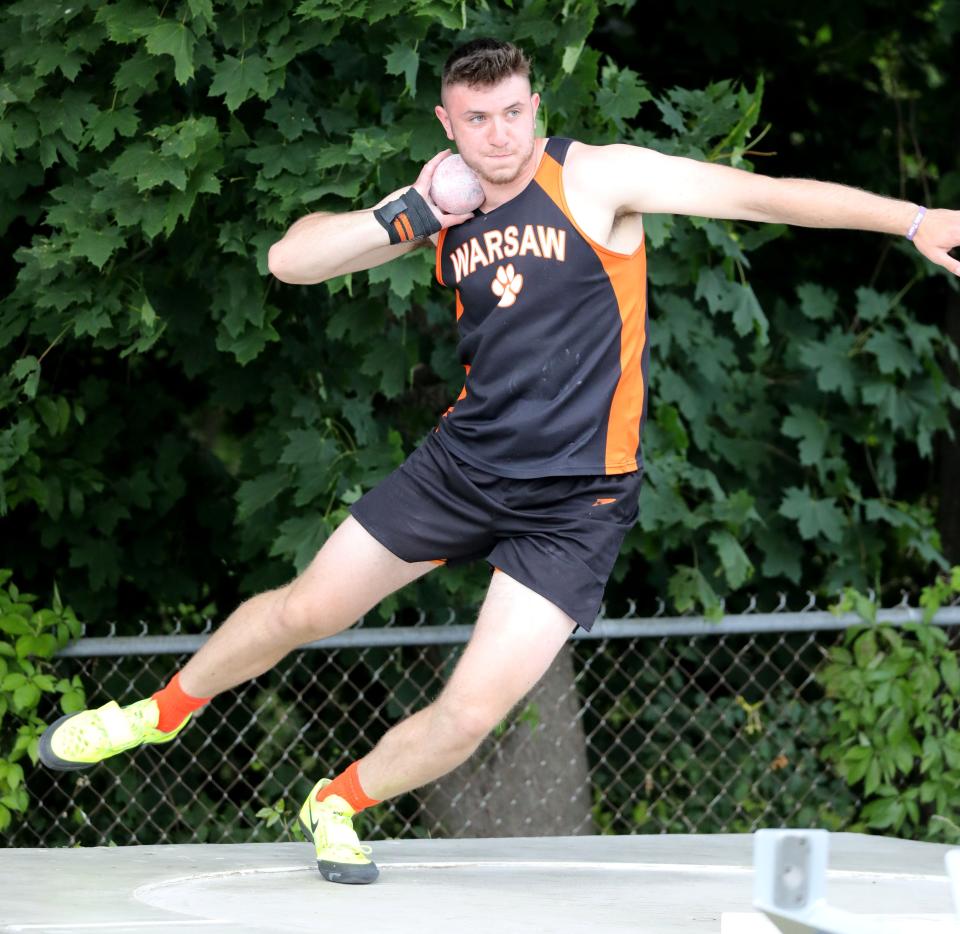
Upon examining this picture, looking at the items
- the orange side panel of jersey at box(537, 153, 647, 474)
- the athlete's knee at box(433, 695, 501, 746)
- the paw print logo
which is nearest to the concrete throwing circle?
the athlete's knee at box(433, 695, 501, 746)

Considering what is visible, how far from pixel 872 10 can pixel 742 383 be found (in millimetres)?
1906

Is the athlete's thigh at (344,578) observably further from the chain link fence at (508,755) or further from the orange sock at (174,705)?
the chain link fence at (508,755)

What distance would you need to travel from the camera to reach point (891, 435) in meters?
5.14

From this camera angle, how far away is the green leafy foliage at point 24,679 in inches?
166

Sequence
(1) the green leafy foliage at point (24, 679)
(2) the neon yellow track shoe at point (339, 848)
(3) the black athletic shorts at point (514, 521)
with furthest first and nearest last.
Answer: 1. (1) the green leafy foliage at point (24, 679)
2. (2) the neon yellow track shoe at point (339, 848)
3. (3) the black athletic shorts at point (514, 521)

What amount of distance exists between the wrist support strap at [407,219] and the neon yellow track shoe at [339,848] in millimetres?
1322

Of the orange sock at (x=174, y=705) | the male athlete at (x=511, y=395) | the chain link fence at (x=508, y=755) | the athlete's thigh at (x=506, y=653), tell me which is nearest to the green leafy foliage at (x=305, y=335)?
the chain link fence at (x=508, y=755)

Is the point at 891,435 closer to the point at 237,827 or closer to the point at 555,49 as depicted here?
the point at 555,49

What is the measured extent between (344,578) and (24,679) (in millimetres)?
1306

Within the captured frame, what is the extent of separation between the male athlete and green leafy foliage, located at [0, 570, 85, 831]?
103 cm

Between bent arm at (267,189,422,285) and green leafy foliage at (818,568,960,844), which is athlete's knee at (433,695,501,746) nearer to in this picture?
bent arm at (267,189,422,285)

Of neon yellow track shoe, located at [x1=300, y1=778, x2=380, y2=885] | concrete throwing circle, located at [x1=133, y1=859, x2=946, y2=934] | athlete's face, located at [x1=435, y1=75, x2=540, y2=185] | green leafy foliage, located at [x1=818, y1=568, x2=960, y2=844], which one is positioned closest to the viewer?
concrete throwing circle, located at [x1=133, y1=859, x2=946, y2=934]

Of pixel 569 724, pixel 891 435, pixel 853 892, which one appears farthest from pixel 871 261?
pixel 853 892

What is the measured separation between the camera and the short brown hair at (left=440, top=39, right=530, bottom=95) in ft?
10.6
